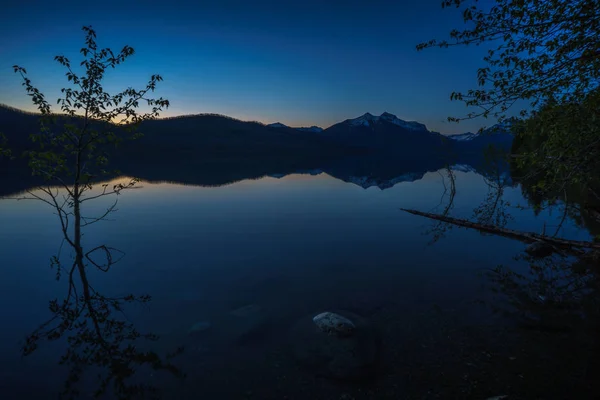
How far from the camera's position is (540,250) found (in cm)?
1802

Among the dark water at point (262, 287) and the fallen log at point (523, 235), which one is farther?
the fallen log at point (523, 235)

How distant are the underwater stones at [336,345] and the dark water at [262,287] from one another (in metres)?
0.42

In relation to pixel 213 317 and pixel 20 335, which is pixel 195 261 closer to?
pixel 213 317

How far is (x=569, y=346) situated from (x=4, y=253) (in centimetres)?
2962

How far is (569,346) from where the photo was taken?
905cm

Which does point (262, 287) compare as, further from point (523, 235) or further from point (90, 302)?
point (523, 235)

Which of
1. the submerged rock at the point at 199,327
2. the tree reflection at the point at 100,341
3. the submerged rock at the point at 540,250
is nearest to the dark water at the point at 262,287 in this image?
the submerged rock at the point at 199,327

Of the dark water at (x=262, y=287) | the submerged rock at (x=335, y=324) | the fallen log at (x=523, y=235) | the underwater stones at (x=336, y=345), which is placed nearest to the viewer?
the dark water at (x=262, y=287)

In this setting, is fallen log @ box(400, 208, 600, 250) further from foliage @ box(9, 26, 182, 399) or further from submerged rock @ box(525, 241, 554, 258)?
foliage @ box(9, 26, 182, 399)

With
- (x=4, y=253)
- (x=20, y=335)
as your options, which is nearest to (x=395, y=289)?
(x=20, y=335)

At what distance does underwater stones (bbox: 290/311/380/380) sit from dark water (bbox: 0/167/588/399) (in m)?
0.42

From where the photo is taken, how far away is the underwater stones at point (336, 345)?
8531mm

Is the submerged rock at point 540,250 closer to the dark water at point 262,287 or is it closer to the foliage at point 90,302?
the dark water at point 262,287

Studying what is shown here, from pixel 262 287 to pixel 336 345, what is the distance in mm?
5794
